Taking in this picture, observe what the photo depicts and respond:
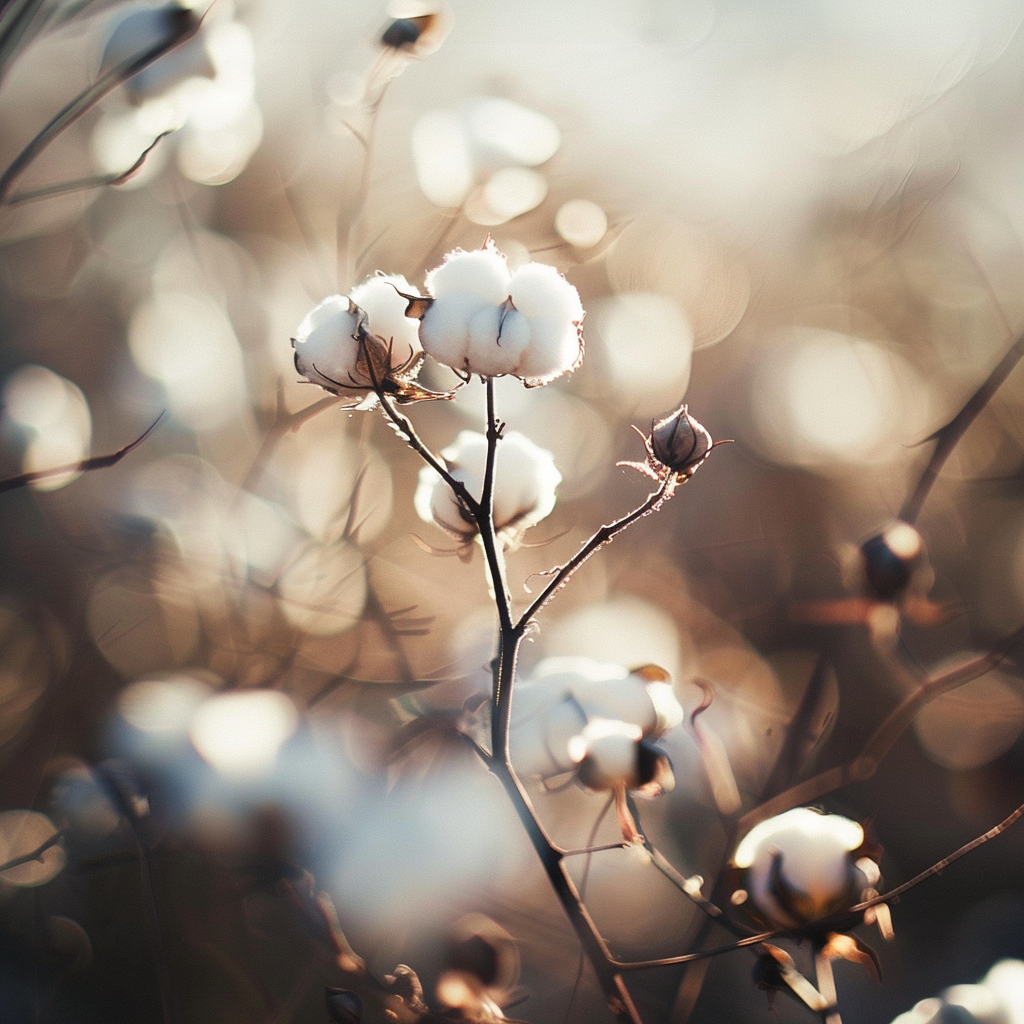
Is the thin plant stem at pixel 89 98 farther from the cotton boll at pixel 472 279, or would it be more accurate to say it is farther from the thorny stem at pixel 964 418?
the thorny stem at pixel 964 418

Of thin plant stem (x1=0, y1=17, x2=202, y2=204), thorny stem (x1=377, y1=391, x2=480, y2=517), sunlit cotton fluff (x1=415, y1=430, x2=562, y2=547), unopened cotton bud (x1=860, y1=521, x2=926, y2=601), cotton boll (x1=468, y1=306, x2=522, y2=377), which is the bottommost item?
unopened cotton bud (x1=860, y1=521, x2=926, y2=601)

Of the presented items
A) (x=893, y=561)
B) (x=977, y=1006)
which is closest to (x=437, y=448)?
(x=893, y=561)

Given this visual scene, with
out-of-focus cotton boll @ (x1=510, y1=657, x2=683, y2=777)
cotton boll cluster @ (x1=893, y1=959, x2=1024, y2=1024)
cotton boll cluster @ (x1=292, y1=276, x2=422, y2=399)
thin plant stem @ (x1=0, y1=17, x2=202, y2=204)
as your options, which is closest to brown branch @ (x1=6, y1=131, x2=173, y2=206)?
thin plant stem @ (x1=0, y1=17, x2=202, y2=204)

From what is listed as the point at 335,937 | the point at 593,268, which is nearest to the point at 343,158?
the point at 593,268

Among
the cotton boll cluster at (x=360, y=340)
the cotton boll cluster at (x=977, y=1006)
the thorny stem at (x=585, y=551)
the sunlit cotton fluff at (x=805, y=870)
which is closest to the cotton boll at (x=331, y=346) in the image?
the cotton boll cluster at (x=360, y=340)

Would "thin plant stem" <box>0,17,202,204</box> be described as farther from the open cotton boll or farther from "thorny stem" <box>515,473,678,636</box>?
"thorny stem" <box>515,473,678,636</box>

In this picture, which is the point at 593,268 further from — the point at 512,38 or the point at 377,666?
the point at 377,666
